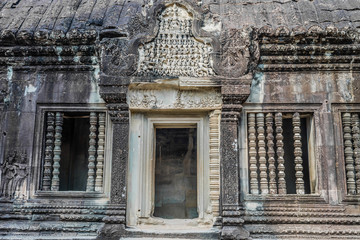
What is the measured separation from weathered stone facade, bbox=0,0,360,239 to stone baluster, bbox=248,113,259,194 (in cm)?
2

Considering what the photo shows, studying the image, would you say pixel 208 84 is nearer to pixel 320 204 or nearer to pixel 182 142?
pixel 320 204

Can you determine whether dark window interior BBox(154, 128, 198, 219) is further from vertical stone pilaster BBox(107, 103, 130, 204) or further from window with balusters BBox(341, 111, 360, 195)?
window with balusters BBox(341, 111, 360, 195)

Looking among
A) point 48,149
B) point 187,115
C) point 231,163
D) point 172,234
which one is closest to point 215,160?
point 231,163

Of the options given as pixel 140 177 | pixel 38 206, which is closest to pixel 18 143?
pixel 38 206

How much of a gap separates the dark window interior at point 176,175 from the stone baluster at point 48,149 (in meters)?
3.42

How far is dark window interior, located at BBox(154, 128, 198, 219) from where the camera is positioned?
8625mm

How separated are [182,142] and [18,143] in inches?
169

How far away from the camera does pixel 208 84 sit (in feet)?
18.0

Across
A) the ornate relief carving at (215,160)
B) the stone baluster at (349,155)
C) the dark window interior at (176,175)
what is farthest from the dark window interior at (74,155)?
the stone baluster at (349,155)

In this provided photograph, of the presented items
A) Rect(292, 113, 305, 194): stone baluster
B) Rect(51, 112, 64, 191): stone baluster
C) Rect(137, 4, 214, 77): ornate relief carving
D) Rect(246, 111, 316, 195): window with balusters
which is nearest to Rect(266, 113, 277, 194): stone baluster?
Rect(246, 111, 316, 195): window with balusters

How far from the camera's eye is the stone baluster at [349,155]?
5.50 m

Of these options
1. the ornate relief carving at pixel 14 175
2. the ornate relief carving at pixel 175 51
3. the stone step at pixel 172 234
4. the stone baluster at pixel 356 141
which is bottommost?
the stone step at pixel 172 234

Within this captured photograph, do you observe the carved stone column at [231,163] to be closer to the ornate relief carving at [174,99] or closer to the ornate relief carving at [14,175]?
the ornate relief carving at [174,99]

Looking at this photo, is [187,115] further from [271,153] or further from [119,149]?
[271,153]
